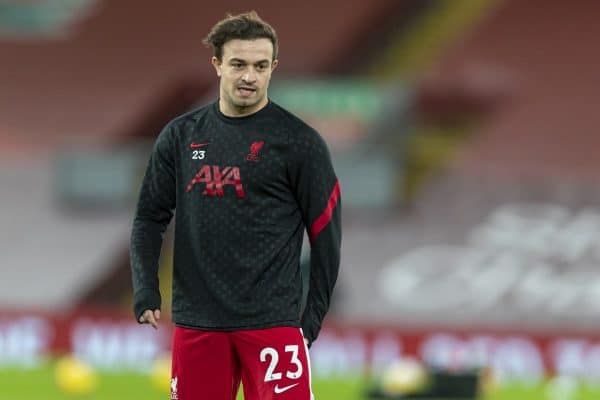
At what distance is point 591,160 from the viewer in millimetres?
18594

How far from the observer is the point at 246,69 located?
4.49m

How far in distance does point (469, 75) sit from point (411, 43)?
31.8 inches

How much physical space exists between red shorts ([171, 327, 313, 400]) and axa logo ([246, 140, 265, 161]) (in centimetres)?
51

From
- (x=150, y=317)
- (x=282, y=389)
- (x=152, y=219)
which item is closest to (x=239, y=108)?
(x=152, y=219)

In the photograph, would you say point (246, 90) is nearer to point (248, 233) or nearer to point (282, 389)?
point (248, 233)

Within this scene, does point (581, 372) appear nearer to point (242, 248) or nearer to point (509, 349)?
point (509, 349)

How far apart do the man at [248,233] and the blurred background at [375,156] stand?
10442mm

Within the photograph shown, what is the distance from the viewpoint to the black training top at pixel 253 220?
4551 millimetres

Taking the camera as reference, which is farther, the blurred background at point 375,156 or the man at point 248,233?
the blurred background at point 375,156

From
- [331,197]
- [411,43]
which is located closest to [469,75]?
[411,43]

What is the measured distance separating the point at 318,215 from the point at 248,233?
0.70ft

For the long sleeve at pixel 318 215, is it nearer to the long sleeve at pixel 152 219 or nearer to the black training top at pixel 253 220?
the black training top at pixel 253 220

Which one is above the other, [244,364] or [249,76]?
[249,76]

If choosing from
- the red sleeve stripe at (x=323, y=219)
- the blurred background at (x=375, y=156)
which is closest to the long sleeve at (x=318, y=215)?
the red sleeve stripe at (x=323, y=219)
